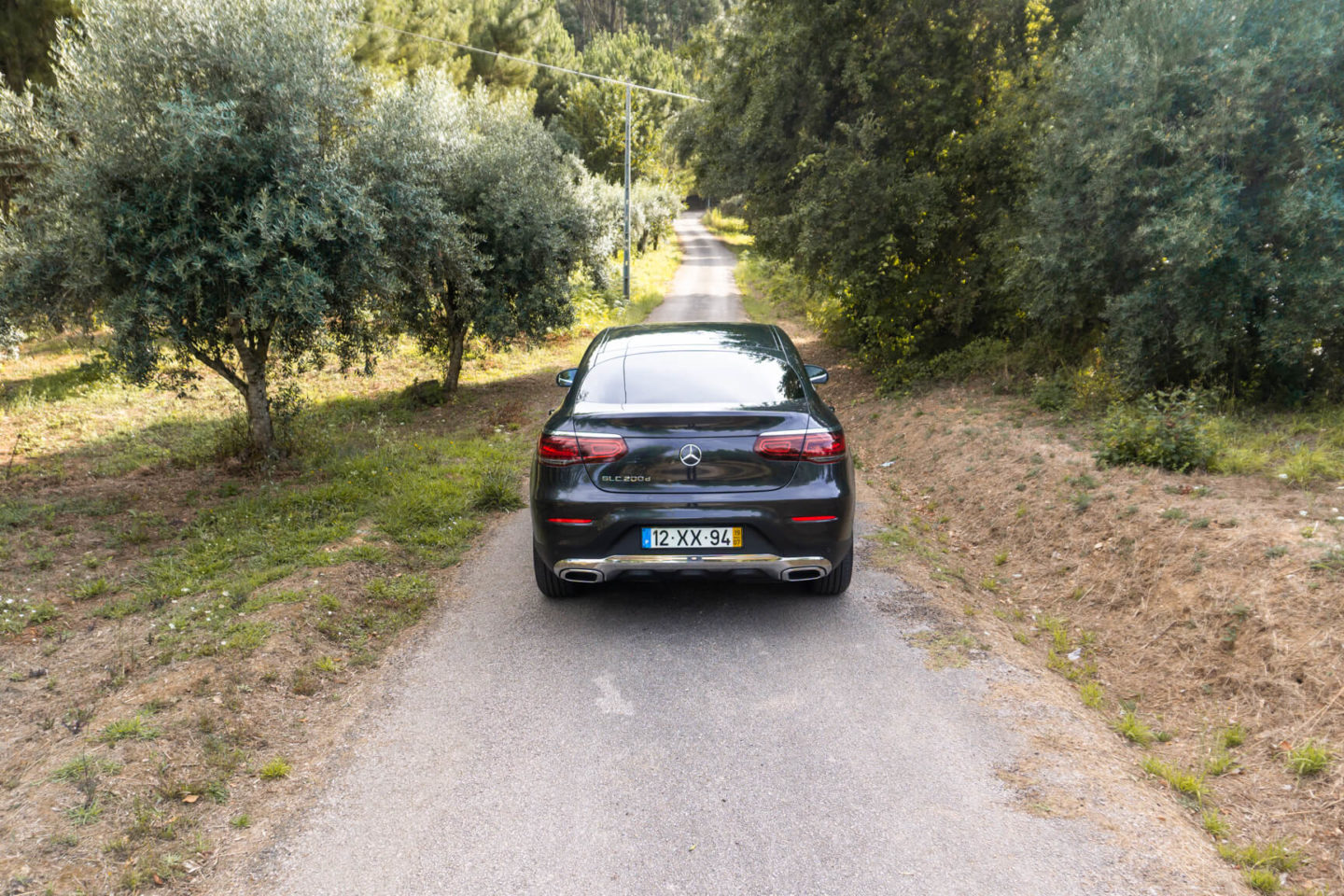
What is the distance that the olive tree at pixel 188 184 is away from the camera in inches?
257

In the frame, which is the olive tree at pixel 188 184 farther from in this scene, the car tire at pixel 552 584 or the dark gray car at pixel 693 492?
the dark gray car at pixel 693 492

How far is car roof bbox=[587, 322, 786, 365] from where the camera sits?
17.9 ft

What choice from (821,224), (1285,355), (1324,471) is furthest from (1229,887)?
(821,224)

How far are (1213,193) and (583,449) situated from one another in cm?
603

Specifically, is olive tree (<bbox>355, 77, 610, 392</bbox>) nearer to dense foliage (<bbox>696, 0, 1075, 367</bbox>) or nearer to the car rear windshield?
dense foliage (<bbox>696, 0, 1075, 367</bbox>)

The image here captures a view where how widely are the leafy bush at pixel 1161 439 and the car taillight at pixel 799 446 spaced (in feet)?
10.8

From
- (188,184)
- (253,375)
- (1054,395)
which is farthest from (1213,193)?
(253,375)

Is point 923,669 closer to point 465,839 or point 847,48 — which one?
point 465,839

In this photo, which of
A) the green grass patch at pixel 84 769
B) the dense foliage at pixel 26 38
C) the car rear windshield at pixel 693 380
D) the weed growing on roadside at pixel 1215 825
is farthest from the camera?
the dense foliage at pixel 26 38

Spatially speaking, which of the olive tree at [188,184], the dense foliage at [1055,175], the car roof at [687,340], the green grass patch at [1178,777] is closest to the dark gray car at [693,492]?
the car roof at [687,340]

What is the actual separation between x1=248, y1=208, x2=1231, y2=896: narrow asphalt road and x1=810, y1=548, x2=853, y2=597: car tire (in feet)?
0.57

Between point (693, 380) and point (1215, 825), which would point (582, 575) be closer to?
point (693, 380)

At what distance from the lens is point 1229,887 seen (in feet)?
9.15

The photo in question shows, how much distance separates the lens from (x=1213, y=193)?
6809mm
